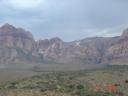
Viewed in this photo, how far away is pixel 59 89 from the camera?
6962 centimetres

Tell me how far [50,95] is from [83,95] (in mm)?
6001

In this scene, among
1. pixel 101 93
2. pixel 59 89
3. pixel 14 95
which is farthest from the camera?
pixel 59 89

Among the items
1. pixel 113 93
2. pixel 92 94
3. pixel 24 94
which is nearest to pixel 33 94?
pixel 24 94

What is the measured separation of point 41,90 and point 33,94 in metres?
6.45

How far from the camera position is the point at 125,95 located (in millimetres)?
63000

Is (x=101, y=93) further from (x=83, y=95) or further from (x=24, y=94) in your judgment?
(x=24, y=94)

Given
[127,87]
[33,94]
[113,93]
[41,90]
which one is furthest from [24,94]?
[127,87]

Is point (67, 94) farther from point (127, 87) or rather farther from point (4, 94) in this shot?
point (127, 87)

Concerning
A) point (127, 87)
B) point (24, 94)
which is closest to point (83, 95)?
point (24, 94)

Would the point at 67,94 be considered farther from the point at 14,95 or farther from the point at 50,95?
the point at 14,95

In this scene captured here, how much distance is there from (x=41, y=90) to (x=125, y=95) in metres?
15.9

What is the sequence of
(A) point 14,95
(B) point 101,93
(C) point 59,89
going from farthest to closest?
(C) point 59,89
(B) point 101,93
(A) point 14,95

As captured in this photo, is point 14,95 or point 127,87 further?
point 127,87

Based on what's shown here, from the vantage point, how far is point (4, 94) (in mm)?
61625
